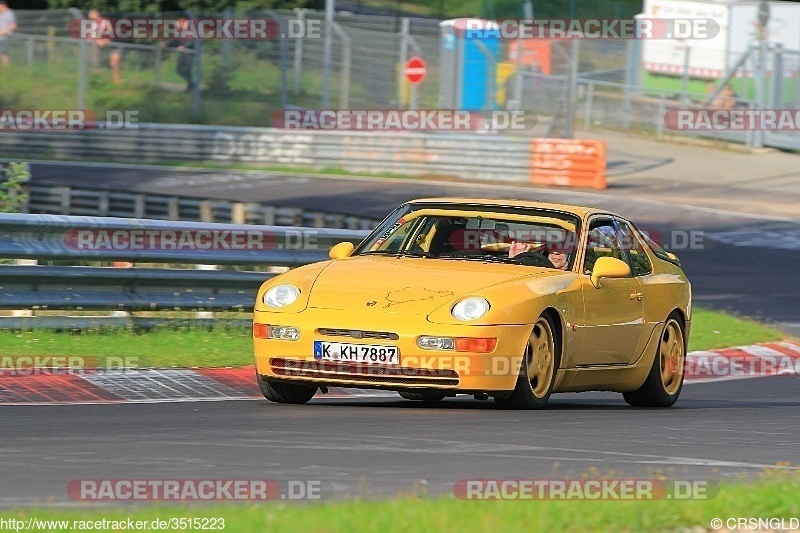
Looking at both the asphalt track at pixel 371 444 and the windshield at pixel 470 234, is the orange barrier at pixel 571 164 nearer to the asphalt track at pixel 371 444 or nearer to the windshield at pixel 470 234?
the windshield at pixel 470 234

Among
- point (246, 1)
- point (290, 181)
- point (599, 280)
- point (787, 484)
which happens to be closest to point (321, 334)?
point (599, 280)

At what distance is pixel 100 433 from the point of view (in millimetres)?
7824

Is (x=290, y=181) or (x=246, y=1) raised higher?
(x=246, y=1)

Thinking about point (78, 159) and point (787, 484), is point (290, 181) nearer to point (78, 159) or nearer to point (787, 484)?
point (78, 159)

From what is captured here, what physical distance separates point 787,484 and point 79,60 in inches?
1179

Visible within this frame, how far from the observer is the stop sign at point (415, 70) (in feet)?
113

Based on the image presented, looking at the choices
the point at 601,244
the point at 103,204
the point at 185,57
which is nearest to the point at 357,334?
the point at 601,244

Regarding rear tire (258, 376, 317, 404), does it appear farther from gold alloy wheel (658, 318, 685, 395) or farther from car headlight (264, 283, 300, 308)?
gold alloy wheel (658, 318, 685, 395)

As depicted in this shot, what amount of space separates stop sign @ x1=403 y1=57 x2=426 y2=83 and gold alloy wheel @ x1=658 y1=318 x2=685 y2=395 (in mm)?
23389

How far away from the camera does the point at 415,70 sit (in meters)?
34.4

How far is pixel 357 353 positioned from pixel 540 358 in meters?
1.14

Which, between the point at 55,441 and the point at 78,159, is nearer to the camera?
the point at 55,441

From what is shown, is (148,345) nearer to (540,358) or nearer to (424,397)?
(424,397)

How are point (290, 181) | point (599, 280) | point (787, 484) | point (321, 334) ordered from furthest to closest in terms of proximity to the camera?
1. point (290, 181)
2. point (599, 280)
3. point (321, 334)
4. point (787, 484)
